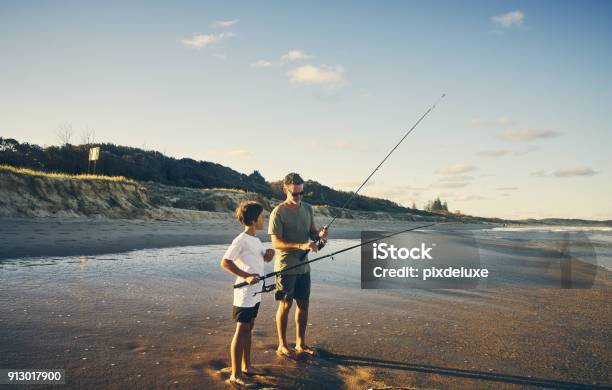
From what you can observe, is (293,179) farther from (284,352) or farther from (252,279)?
(284,352)

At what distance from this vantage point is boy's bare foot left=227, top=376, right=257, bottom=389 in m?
3.41

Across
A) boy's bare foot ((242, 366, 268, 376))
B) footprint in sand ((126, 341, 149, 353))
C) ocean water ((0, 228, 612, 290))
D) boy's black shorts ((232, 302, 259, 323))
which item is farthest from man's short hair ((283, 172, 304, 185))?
ocean water ((0, 228, 612, 290))

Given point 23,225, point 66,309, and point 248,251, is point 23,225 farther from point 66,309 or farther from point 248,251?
point 248,251

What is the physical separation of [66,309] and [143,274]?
2.92m

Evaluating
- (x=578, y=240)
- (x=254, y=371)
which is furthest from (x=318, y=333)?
(x=578, y=240)

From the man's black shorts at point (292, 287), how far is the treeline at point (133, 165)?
2818 centimetres

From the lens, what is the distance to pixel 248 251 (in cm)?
368

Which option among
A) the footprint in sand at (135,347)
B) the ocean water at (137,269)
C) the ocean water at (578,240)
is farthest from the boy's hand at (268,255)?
the ocean water at (578,240)

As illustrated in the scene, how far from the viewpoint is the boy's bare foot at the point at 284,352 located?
4.19 metres

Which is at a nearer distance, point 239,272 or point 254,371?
point 239,272

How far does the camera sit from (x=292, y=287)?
4.43 meters

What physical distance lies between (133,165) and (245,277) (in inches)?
1628

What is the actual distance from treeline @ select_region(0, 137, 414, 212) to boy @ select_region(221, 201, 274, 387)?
1140 inches

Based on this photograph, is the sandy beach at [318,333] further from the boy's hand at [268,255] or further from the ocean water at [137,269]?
the boy's hand at [268,255]
